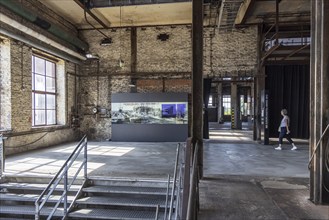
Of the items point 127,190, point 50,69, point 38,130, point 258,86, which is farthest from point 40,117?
point 258,86

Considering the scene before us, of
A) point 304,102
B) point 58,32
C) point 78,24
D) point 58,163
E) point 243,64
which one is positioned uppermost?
point 78,24

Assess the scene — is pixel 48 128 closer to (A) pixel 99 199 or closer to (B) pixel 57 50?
(B) pixel 57 50

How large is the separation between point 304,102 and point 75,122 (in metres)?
10.4

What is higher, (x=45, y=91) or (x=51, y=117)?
(x=45, y=91)

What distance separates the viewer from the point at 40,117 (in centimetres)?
1023

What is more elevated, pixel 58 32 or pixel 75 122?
pixel 58 32

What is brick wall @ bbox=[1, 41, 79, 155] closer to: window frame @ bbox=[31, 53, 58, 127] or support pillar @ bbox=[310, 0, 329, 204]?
window frame @ bbox=[31, 53, 58, 127]

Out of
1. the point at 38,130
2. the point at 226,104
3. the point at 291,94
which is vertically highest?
the point at 291,94

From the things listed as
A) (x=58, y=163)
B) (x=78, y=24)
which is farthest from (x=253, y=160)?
(x=78, y=24)

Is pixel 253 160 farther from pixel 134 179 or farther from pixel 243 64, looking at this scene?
pixel 243 64

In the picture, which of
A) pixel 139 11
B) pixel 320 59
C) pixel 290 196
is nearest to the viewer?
pixel 320 59

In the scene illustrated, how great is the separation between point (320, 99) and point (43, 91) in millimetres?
9703

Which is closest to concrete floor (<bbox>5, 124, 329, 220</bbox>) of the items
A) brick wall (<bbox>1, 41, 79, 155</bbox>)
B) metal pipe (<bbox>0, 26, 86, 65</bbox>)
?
brick wall (<bbox>1, 41, 79, 155</bbox>)

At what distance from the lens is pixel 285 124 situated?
923cm
